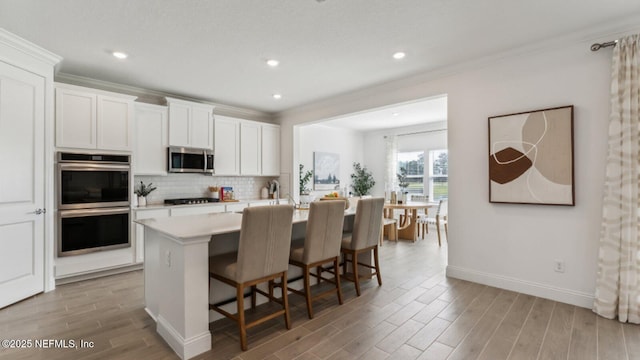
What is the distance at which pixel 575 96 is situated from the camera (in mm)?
2902

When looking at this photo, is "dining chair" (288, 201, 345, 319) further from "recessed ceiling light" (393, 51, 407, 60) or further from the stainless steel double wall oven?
the stainless steel double wall oven

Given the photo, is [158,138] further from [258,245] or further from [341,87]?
[258,245]

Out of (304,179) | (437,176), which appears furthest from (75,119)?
(437,176)

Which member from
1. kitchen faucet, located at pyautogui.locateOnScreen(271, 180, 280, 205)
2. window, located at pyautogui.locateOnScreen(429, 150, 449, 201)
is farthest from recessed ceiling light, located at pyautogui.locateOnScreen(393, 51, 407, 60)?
window, located at pyautogui.locateOnScreen(429, 150, 449, 201)

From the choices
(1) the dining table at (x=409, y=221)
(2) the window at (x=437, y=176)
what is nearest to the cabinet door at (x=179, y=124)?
(1) the dining table at (x=409, y=221)

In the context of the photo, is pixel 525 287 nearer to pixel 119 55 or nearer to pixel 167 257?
pixel 167 257

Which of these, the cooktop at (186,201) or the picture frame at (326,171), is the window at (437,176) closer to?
the picture frame at (326,171)

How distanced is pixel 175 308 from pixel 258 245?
735mm

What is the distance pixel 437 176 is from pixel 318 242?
5528mm

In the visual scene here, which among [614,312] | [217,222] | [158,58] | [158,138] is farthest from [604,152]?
[158,138]

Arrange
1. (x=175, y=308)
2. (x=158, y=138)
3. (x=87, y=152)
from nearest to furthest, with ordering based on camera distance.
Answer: (x=175, y=308), (x=87, y=152), (x=158, y=138)

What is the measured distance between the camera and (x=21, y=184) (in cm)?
307

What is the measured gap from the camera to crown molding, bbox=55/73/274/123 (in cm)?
399

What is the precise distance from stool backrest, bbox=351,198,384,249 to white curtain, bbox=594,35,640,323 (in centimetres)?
198
